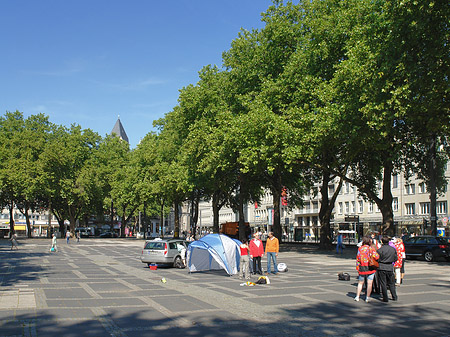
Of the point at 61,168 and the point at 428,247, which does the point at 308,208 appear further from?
the point at 428,247

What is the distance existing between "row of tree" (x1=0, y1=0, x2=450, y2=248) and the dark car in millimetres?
2047

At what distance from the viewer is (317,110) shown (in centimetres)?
2855

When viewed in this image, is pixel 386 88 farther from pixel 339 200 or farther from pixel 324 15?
pixel 339 200

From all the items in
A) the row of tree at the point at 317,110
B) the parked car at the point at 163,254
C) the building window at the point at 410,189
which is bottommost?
the parked car at the point at 163,254

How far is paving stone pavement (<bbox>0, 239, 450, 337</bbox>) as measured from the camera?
9.12 m

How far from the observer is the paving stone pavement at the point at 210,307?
29.9ft

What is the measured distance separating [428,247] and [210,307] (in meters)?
21.3

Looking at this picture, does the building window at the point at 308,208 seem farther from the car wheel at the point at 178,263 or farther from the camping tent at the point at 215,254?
the camping tent at the point at 215,254

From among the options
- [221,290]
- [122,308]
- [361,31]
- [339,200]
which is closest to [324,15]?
[361,31]

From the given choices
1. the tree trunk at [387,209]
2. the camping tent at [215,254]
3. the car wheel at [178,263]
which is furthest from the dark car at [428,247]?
the car wheel at [178,263]

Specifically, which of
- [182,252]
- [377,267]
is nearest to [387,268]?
[377,267]

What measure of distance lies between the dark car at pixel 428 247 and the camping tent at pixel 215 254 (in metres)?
14.1

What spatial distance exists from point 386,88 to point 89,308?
680 inches

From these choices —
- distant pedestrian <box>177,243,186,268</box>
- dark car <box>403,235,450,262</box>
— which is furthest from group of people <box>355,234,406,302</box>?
dark car <box>403,235,450,262</box>
